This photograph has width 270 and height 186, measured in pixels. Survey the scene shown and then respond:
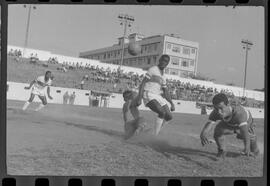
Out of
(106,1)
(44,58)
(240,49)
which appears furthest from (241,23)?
(44,58)

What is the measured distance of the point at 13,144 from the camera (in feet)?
11.1

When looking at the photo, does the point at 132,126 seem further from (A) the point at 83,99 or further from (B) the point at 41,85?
(B) the point at 41,85

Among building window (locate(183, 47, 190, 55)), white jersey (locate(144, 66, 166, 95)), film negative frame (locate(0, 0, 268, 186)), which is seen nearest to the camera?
building window (locate(183, 47, 190, 55))

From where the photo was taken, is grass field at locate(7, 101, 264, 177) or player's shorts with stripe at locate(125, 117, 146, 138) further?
player's shorts with stripe at locate(125, 117, 146, 138)

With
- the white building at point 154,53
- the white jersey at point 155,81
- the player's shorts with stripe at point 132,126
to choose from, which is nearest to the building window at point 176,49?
the white building at point 154,53

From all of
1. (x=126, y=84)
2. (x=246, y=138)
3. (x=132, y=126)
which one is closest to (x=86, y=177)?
(x=132, y=126)

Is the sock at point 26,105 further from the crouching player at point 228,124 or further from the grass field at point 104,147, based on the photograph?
the crouching player at point 228,124

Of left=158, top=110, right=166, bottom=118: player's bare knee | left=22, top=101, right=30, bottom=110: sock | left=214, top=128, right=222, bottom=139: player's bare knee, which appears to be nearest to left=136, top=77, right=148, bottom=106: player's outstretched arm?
left=158, top=110, right=166, bottom=118: player's bare knee

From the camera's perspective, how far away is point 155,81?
138 inches

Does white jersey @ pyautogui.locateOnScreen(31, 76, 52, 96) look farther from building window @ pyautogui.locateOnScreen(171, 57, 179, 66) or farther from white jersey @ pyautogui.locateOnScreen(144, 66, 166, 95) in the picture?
building window @ pyautogui.locateOnScreen(171, 57, 179, 66)

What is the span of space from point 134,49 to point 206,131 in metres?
1.06

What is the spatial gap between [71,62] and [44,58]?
10.4 inches

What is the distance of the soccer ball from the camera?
135 inches

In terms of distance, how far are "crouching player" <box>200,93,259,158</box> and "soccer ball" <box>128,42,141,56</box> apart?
2.91 ft
